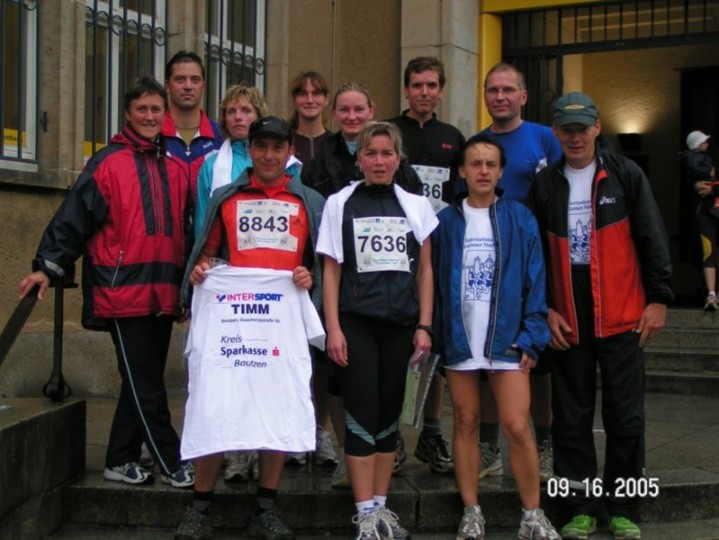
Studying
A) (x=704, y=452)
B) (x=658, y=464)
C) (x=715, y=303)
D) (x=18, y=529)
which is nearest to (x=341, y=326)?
(x=18, y=529)

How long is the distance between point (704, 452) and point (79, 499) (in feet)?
11.8

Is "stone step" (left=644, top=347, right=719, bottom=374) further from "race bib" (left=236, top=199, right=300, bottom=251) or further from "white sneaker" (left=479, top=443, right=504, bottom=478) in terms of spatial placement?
"race bib" (left=236, top=199, right=300, bottom=251)

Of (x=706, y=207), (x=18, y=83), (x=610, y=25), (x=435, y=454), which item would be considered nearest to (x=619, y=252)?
(x=435, y=454)

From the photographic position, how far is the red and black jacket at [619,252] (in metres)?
5.38

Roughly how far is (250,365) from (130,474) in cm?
103

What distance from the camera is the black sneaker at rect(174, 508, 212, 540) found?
5.11m

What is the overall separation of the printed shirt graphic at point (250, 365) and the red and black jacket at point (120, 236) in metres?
0.51

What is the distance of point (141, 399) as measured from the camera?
18.3 ft

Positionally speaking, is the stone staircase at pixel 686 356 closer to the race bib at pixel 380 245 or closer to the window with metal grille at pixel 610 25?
the window with metal grille at pixel 610 25

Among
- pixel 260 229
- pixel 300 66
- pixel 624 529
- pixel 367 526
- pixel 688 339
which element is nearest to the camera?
pixel 367 526

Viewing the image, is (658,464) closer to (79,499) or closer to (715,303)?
(79,499)

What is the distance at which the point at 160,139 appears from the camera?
575 cm

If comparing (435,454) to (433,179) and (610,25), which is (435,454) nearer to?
(433,179)
